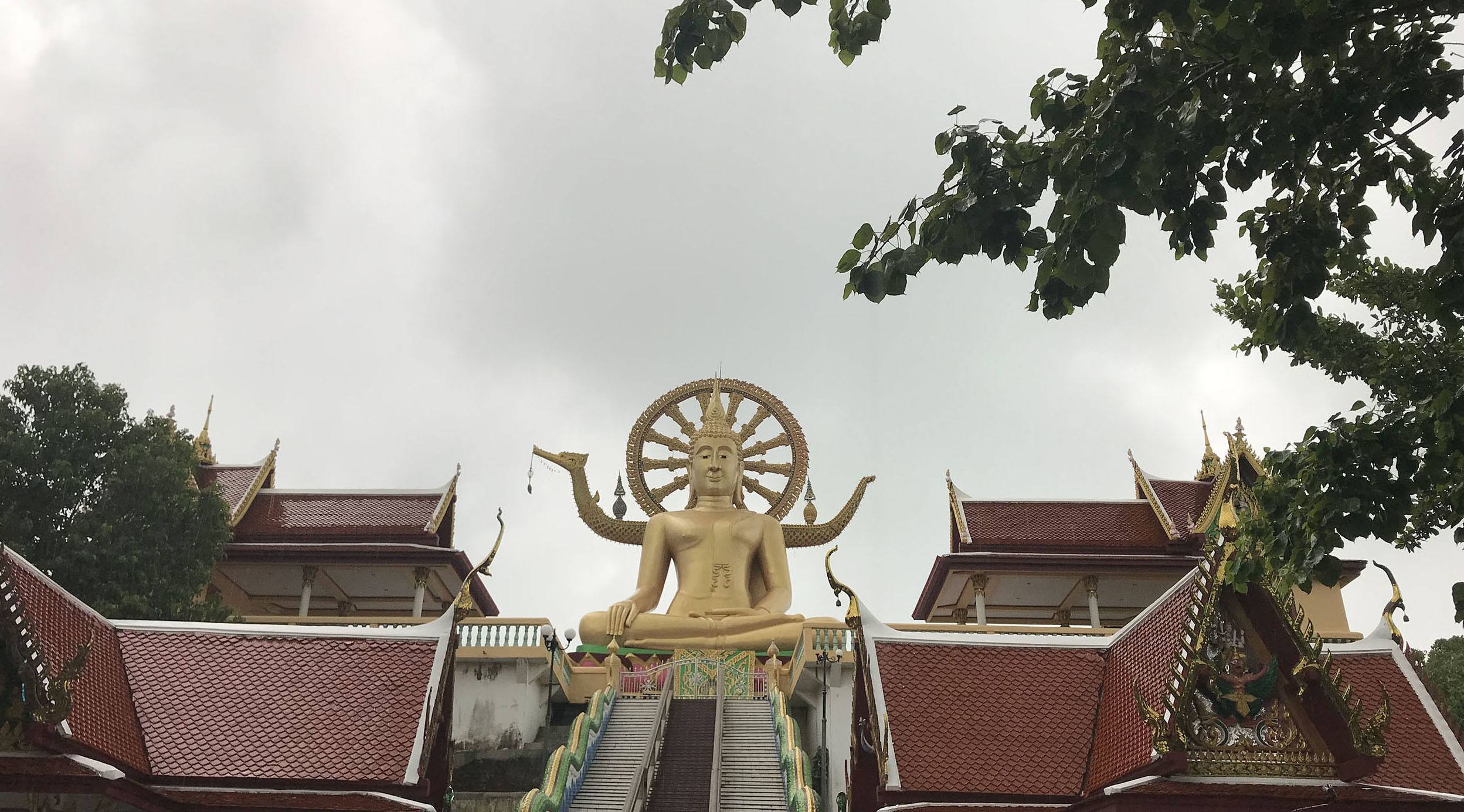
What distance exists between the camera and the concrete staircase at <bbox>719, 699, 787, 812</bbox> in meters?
13.3

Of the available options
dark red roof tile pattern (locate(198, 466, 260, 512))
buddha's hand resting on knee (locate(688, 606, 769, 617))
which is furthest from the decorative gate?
dark red roof tile pattern (locate(198, 466, 260, 512))

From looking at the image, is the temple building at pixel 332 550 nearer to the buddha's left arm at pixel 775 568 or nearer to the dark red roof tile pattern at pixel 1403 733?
the buddha's left arm at pixel 775 568

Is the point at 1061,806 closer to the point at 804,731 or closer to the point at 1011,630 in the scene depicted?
the point at 804,731

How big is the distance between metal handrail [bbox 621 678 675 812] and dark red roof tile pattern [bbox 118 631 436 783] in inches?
115

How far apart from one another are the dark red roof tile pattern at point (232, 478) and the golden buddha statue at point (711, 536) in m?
7.41

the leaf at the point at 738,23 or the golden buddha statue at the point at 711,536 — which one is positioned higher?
the golden buddha statue at the point at 711,536

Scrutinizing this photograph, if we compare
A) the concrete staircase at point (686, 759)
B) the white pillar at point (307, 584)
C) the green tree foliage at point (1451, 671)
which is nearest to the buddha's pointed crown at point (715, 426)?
the concrete staircase at point (686, 759)

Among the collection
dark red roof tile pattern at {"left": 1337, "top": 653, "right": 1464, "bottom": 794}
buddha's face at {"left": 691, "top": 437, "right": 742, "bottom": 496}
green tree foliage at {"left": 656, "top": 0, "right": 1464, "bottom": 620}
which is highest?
buddha's face at {"left": 691, "top": 437, "right": 742, "bottom": 496}

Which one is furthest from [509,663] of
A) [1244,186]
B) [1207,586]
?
[1244,186]

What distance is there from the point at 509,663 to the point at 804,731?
4.62 metres

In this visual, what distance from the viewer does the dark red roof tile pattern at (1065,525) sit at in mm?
26031

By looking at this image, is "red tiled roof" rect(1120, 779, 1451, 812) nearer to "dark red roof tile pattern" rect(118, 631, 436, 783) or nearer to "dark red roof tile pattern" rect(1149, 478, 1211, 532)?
"dark red roof tile pattern" rect(118, 631, 436, 783)

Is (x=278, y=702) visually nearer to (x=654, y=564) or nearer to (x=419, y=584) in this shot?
(x=654, y=564)

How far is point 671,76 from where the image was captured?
7.19 metres
